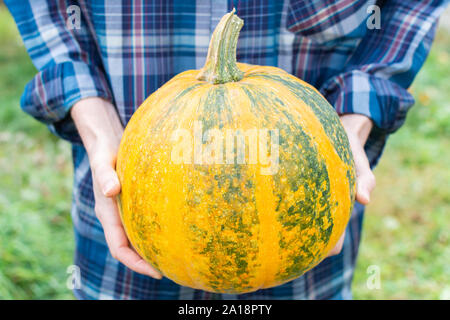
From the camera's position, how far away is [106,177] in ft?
4.37

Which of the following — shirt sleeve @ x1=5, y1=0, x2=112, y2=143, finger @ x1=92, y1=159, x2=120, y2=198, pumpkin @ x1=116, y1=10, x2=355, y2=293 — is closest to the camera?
pumpkin @ x1=116, y1=10, x2=355, y2=293

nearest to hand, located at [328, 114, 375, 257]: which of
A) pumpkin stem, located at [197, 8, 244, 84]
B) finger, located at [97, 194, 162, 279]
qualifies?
pumpkin stem, located at [197, 8, 244, 84]

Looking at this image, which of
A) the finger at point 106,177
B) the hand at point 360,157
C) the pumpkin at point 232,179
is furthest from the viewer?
the hand at point 360,157

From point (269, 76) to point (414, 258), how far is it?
260 cm

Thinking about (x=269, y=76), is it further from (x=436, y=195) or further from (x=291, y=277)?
(x=436, y=195)

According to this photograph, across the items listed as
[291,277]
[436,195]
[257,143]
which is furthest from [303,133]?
[436,195]

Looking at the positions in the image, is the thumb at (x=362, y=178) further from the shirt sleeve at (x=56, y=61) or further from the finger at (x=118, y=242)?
the shirt sleeve at (x=56, y=61)

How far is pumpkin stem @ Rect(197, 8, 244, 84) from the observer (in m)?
1.26

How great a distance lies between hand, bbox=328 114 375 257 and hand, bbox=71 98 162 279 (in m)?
0.65

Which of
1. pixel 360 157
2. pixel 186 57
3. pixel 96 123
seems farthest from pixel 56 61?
pixel 360 157

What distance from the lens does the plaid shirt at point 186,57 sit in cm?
159

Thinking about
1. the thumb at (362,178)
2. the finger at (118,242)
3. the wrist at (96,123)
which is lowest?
the finger at (118,242)

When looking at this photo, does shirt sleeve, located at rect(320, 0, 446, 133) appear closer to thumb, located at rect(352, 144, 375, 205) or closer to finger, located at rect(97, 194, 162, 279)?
thumb, located at rect(352, 144, 375, 205)

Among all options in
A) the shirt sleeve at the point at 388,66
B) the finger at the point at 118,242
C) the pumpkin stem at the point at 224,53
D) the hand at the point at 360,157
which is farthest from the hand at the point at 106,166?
the shirt sleeve at the point at 388,66
